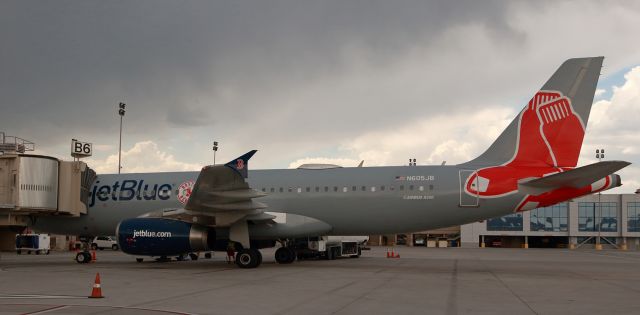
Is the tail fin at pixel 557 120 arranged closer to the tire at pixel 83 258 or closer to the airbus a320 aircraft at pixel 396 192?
the airbus a320 aircraft at pixel 396 192

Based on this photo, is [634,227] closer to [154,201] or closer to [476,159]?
[476,159]

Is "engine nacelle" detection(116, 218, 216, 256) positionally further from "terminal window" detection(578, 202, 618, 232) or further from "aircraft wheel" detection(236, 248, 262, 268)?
"terminal window" detection(578, 202, 618, 232)

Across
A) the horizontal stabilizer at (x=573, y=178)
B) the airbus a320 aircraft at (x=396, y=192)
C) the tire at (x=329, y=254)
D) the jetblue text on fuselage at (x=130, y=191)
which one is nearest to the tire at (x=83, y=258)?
the jetblue text on fuselage at (x=130, y=191)

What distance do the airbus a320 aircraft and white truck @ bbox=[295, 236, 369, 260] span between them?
427 centimetres

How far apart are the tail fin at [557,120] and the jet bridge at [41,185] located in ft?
52.6

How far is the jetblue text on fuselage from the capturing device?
78.5 ft

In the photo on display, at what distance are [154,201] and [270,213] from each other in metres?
4.94

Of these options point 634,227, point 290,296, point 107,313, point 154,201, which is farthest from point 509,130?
point 634,227

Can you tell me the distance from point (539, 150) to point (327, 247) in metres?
12.1

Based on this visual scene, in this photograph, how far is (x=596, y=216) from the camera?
68.4 meters

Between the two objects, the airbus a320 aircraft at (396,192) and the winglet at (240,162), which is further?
the airbus a320 aircraft at (396,192)

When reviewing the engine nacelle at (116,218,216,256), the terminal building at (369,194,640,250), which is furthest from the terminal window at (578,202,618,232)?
the engine nacelle at (116,218,216,256)

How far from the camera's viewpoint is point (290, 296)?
1251 centimetres

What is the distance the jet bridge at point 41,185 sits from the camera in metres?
21.9
